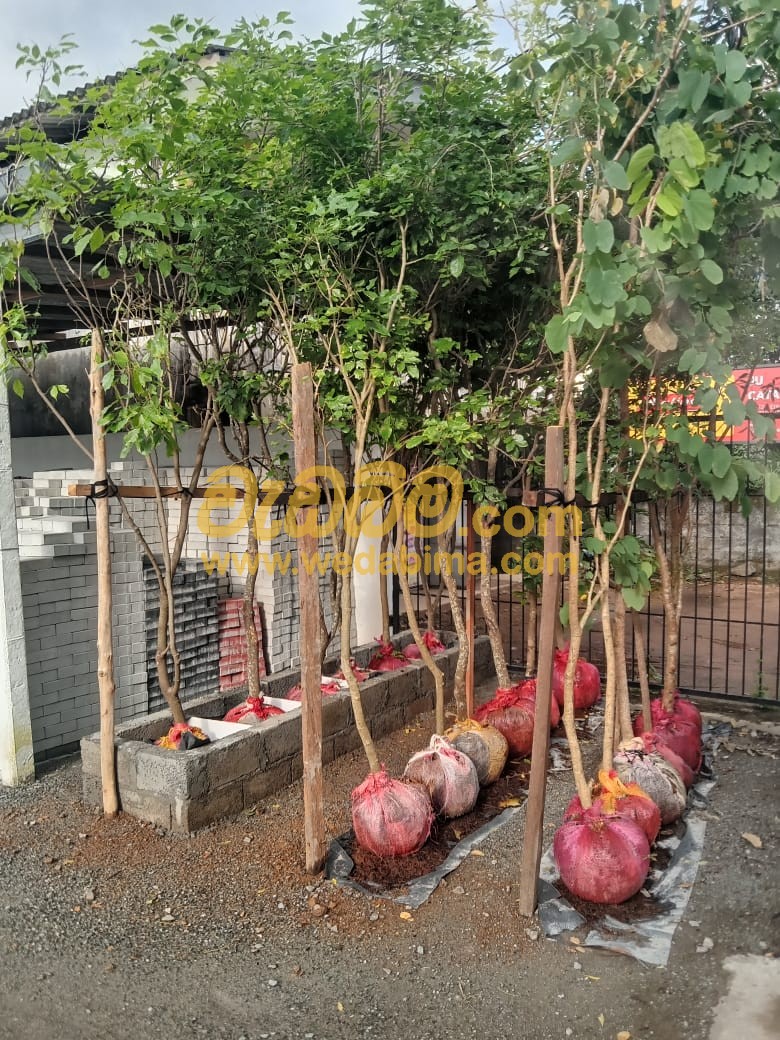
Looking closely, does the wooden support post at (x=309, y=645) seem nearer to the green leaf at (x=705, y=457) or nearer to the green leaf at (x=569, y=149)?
the green leaf at (x=569, y=149)

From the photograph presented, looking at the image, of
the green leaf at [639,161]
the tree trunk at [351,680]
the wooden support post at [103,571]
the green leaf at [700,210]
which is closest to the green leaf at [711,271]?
the green leaf at [700,210]

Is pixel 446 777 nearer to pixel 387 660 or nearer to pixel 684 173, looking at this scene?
pixel 387 660

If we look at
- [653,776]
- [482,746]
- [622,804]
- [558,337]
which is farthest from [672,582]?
[558,337]

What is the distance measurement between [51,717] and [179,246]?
328cm

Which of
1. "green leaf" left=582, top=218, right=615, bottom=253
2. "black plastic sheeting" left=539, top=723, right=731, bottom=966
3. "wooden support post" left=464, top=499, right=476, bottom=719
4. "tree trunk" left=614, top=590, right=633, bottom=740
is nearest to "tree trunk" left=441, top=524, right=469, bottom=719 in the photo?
"wooden support post" left=464, top=499, right=476, bottom=719

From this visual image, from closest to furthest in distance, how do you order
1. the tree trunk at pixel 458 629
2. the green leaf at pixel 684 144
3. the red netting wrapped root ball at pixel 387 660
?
the green leaf at pixel 684 144 → the tree trunk at pixel 458 629 → the red netting wrapped root ball at pixel 387 660

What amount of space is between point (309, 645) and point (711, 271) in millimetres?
2391

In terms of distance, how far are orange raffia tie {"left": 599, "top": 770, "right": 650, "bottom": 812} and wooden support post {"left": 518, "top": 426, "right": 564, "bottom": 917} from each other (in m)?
0.42

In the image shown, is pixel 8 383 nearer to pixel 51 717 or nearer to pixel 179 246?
pixel 179 246

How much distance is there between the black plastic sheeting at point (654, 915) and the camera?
141 inches

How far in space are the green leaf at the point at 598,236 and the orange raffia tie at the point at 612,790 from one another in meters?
2.48

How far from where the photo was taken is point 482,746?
203 inches

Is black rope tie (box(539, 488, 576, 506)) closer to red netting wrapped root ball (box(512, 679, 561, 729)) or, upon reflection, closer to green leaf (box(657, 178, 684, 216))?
green leaf (box(657, 178, 684, 216))

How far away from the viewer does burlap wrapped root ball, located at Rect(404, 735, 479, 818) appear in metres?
4.70
